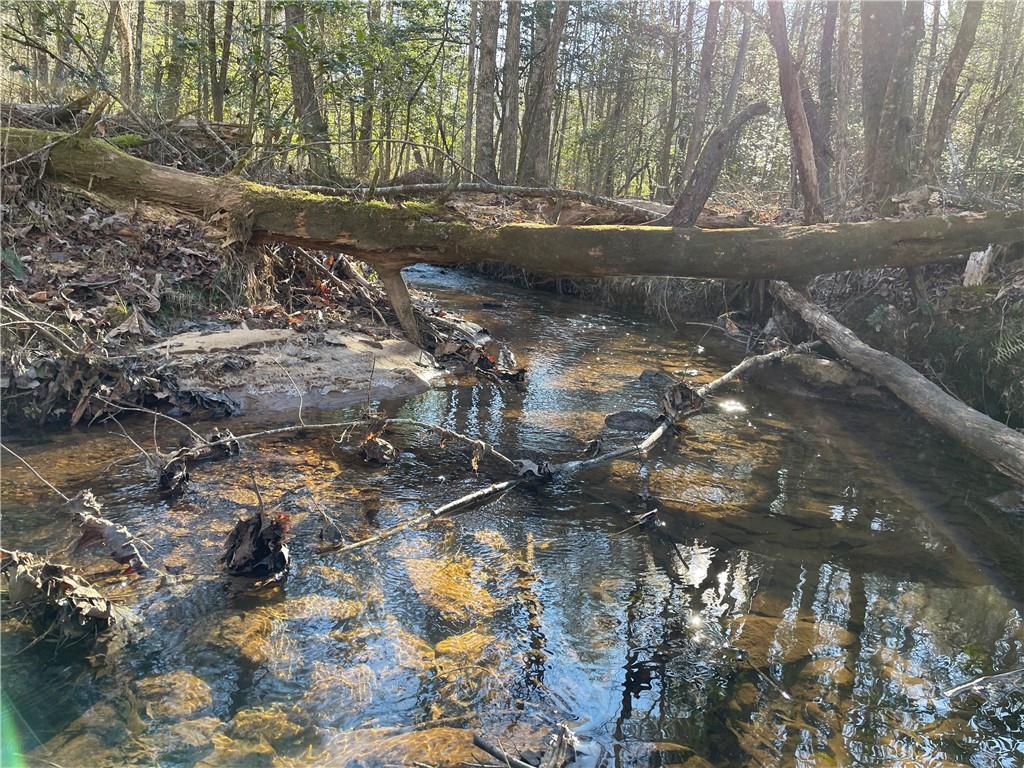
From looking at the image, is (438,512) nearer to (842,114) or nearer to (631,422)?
(631,422)

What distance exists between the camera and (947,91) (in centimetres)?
875

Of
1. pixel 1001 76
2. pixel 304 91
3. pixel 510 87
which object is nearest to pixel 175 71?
pixel 304 91

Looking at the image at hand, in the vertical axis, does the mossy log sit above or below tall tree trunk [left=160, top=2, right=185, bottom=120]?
below

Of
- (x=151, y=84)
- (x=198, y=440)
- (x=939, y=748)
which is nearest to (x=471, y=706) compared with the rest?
(x=939, y=748)

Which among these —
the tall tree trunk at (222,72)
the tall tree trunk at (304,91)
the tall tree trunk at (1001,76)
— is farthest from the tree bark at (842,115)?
the tall tree trunk at (222,72)

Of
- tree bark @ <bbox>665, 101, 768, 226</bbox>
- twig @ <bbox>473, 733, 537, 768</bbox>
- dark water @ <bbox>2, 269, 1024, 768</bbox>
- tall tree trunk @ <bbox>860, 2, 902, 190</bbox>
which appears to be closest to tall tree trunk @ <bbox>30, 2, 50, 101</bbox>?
dark water @ <bbox>2, 269, 1024, 768</bbox>

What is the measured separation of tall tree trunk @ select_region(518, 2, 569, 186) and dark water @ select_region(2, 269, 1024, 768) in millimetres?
13132

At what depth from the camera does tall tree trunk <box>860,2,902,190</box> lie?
9.28 meters

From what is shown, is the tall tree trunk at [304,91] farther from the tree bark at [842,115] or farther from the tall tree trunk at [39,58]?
the tree bark at [842,115]

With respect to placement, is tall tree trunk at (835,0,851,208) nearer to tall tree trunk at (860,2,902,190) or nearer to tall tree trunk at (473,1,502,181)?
tall tree trunk at (860,2,902,190)

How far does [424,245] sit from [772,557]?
4197 mm

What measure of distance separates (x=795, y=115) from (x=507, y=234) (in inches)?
151

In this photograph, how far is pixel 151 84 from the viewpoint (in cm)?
1730

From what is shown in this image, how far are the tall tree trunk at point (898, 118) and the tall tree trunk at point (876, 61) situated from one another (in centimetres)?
9
